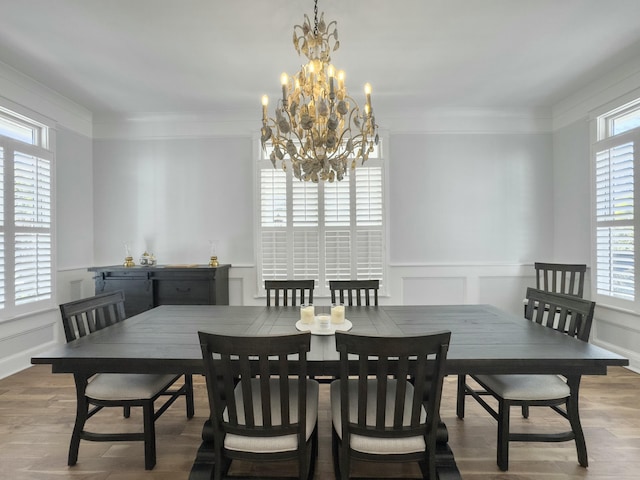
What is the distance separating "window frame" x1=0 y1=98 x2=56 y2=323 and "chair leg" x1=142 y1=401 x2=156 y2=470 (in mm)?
2328

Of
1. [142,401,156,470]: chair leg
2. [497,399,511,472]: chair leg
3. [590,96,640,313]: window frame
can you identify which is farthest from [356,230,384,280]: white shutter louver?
[142,401,156,470]: chair leg

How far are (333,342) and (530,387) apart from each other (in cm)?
113

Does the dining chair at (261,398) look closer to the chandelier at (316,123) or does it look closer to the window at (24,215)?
the chandelier at (316,123)

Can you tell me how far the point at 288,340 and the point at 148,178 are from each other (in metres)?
3.78

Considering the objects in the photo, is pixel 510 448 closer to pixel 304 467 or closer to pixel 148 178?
pixel 304 467

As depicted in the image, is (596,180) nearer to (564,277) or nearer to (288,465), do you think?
(564,277)

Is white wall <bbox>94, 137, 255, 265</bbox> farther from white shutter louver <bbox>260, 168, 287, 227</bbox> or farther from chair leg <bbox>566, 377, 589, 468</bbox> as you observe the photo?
chair leg <bbox>566, 377, 589, 468</bbox>

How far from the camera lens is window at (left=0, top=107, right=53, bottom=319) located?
3166 millimetres

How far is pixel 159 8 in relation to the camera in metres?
2.34

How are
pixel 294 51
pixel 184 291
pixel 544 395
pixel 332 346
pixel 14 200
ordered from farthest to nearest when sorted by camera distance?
pixel 184 291 → pixel 14 200 → pixel 294 51 → pixel 544 395 → pixel 332 346

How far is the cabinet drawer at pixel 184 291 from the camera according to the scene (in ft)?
12.1

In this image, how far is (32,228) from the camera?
11.3 feet

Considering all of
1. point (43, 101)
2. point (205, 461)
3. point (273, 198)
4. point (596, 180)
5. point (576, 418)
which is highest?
point (43, 101)

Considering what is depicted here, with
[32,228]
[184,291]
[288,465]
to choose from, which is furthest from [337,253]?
[32,228]
